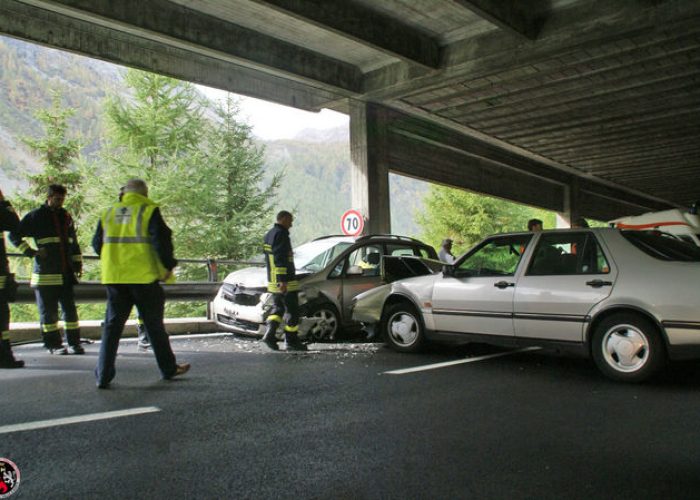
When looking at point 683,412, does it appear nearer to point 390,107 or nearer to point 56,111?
point 390,107

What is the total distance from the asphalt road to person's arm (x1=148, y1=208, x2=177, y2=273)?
3.77 feet

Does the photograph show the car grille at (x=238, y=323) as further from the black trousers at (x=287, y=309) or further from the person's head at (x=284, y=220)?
the person's head at (x=284, y=220)

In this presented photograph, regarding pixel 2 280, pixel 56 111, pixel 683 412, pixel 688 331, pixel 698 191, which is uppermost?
pixel 56 111

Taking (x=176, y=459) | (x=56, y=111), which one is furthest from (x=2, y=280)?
(x=56, y=111)

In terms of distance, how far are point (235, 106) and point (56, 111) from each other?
30.6 ft

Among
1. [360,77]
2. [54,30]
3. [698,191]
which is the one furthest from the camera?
[698,191]

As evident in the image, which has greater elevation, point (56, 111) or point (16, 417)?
point (56, 111)

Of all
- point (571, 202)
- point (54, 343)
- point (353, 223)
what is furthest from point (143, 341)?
point (571, 202)

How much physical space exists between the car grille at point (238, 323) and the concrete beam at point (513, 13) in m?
5.75

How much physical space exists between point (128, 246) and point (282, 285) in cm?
251

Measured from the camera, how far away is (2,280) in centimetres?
601

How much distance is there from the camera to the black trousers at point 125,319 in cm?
499

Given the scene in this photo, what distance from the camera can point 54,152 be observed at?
28734 mm

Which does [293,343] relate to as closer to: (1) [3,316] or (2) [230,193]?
(1) [3,316]
